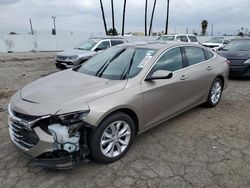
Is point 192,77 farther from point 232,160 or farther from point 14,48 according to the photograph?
point 14,48

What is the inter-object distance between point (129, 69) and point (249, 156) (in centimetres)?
212

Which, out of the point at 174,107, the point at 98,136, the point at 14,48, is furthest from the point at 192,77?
the point at 14,48

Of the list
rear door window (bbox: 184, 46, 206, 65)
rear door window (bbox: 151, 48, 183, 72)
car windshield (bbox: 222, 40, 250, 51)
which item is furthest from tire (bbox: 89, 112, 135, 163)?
car windshield (bbox: 222, 40, 250, 51)

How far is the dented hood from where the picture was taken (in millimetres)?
2649

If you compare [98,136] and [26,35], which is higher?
[26,35]

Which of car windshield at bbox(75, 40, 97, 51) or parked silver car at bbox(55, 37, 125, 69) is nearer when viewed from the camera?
parked silver car at bbox(55, 37, 125, 69)

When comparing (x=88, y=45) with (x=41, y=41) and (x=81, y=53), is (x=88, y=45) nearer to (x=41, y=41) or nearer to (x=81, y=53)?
(x=81, y=53)

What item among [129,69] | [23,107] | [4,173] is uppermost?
[129,69]

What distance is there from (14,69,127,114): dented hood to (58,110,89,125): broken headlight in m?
0.06

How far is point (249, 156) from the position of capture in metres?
3.20

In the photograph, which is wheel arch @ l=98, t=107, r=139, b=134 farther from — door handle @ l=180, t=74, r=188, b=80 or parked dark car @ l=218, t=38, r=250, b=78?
parked dark car @ l=218, t=38, r=250, b=78

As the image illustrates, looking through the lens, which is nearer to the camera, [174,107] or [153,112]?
[153,112]

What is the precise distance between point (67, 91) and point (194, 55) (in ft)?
9.01

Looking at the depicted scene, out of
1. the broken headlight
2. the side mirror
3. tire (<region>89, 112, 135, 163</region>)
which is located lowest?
tire (<region>89, 112, 135, 163</region>)
